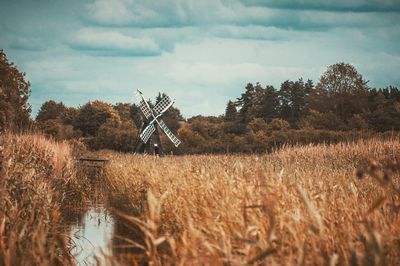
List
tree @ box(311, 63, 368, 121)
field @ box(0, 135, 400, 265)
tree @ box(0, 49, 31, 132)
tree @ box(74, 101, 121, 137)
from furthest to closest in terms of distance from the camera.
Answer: tree @ box(74, 101, 121, 137), tree @ box(311, 63, 368, 121), tree @ box(0, 49, 31, 132), field @ box(0, 135, 400, 265)

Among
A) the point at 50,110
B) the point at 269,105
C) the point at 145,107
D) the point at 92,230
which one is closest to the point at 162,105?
the point at 145,107

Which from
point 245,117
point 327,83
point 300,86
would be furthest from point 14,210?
point 300,86

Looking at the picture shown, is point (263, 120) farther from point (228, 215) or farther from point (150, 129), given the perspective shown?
point (228, 215)

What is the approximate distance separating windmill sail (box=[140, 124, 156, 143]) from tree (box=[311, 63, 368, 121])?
22456mm

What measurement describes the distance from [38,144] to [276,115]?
4831 centimetres

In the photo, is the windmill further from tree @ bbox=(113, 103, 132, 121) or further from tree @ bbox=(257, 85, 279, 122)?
tree @ bbox=(113, 103, 132, 121)

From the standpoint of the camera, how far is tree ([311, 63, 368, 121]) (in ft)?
139

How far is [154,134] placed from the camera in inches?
1118

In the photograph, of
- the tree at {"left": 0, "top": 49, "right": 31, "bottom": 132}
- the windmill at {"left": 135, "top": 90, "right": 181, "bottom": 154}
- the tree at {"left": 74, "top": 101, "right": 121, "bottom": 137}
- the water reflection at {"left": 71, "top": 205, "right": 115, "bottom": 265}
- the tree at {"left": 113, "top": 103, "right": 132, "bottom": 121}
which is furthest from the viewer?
the tree at {"left": 113, "top": 103, "right": 132, "bottom": 121}

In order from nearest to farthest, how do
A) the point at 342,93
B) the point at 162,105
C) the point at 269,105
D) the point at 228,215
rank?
the point at 228,215 < the point at 162,105 < the point at 342,93 < the point at 269,105

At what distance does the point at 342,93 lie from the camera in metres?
43.3

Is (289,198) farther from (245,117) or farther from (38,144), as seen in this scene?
(245,117)

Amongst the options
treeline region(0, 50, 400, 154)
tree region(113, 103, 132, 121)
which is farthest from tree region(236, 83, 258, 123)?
tree region(113, 103, 132, 121)

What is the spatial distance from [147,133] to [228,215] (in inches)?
993
